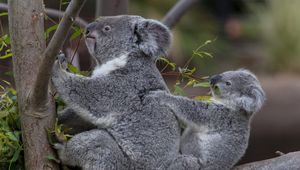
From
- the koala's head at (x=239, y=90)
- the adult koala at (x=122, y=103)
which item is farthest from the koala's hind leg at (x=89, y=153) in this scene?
the koala's head at (x=239, y=90)

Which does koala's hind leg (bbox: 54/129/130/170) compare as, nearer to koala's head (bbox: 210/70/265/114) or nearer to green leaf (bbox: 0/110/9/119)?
green leaf (bbox: 0/110/9/119)

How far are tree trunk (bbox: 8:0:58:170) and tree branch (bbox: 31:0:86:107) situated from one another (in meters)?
0.09

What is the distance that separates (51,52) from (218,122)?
1269mm

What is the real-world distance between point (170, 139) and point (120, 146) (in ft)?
0.93

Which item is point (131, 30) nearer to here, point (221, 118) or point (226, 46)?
point (221, 118)

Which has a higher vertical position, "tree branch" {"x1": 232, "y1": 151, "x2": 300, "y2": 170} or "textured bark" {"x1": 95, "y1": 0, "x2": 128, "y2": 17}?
"textured bark" {"x1": 95, "y1": 0, "x2": 128, "y2": 17}

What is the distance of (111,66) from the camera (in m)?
3.84

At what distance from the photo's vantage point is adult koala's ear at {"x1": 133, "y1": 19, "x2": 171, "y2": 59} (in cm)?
384

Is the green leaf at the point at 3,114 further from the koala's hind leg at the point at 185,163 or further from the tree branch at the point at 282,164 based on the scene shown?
the tree branch at the point at 282,164

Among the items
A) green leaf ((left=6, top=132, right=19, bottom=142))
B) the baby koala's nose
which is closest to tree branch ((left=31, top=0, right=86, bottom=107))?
green leaf ((left=6, top=132, right=19, bottom=142))

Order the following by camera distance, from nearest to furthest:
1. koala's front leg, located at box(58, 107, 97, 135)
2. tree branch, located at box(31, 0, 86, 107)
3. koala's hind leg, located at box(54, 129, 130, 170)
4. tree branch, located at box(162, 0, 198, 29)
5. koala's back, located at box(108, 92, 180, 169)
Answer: tree branch, located at box(31, 0, 86, 107), koala's hind leg, located at box(54, 129, 130, 170), koala's back, located at box(108, 92, 180, 169), koala's front leg, located at box(58, 107, 97, 135), tree branch, located at box(162, 0, 198, 29)

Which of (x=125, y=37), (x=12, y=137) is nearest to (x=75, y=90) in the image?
(x=12, y=137)

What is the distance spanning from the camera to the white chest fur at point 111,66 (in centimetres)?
379

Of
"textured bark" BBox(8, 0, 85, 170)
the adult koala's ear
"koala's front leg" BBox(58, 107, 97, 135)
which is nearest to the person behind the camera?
"textured bark" BBox(8, 0, 85, 170)
